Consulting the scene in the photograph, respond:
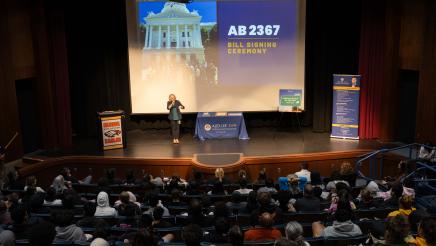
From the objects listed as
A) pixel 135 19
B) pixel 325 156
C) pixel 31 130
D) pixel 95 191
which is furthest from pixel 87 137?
pixel 325 156

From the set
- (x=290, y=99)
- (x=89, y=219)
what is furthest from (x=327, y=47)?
(x=89, y=219)

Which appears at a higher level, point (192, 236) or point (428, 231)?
point (428, 231)

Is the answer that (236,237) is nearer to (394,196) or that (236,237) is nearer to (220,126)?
(394,196)

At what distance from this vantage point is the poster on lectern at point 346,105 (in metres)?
12.6

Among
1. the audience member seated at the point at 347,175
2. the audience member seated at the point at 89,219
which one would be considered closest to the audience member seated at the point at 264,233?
the audience member seated at the point at 89,219

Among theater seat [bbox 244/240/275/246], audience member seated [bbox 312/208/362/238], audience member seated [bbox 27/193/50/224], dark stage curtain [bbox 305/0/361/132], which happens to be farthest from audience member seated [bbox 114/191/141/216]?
dark stage curtain [bbox 305/0/361/132]

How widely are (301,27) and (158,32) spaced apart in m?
3.80

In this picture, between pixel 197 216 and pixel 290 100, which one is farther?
pixel 290 100

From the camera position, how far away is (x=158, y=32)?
1307cm

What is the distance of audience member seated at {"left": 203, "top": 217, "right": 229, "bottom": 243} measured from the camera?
476 centimetres

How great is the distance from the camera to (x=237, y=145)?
12281 mm

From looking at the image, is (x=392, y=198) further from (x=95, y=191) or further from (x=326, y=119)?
(x=326, y=119)

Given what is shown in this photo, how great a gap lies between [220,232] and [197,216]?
1.06 metres

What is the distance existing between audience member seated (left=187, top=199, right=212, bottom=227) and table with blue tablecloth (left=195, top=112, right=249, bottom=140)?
7.02m
